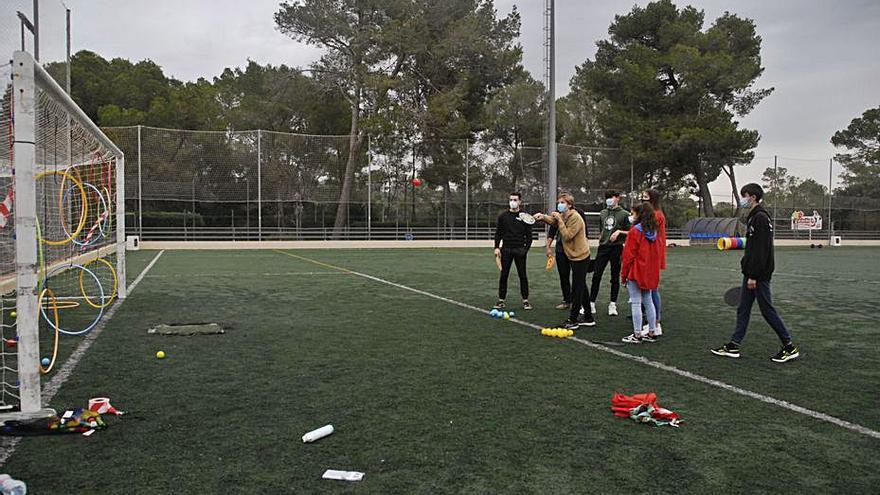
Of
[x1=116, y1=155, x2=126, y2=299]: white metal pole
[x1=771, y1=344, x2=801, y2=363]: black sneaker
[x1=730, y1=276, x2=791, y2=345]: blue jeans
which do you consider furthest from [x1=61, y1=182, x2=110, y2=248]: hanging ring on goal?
[x1=771, y1=344, x2=801, y2=363]: black sneaker

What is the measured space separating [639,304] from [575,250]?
4.19 feet

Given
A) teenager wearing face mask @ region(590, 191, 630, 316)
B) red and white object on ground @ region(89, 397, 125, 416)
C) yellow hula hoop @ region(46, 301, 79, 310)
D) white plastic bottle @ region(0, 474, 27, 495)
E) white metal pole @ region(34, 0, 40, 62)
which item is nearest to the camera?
white plastic bottle @ region(0, 474, 27, 495)

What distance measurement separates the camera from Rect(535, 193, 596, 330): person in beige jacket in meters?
8.45

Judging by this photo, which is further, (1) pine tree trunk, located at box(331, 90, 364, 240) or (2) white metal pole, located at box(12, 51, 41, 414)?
(1) pine tree trunk, located at box(331, 90, 364, 240)

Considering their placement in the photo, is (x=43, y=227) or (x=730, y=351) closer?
(x=730, y=351)

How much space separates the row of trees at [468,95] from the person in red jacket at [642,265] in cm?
2483

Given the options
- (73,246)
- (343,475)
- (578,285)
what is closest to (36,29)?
(73,246)

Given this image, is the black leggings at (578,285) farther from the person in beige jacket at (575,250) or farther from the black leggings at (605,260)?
the black leggings at (605,260)

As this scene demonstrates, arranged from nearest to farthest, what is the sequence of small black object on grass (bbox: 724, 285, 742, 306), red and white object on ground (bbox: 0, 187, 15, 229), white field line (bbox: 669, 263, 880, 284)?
small black object on grass (bbox: 724, 285, 742, 306)
red and white object on ground (bbox: 0, 187, 15, 229)
white field line (bbox: 669, 263, 880, 284)

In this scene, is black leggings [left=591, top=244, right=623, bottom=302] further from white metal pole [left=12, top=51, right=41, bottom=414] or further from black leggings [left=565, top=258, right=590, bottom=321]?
white metal pole [left=12, top=51, right=41, bottom=414]

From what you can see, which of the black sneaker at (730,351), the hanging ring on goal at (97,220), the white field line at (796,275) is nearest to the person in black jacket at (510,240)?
the black sneaker at (730,351)

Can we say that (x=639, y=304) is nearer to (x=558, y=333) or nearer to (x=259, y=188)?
(x=558, y=333)

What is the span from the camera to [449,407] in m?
4.96

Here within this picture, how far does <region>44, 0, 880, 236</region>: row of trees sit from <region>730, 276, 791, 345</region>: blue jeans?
25.9 m
